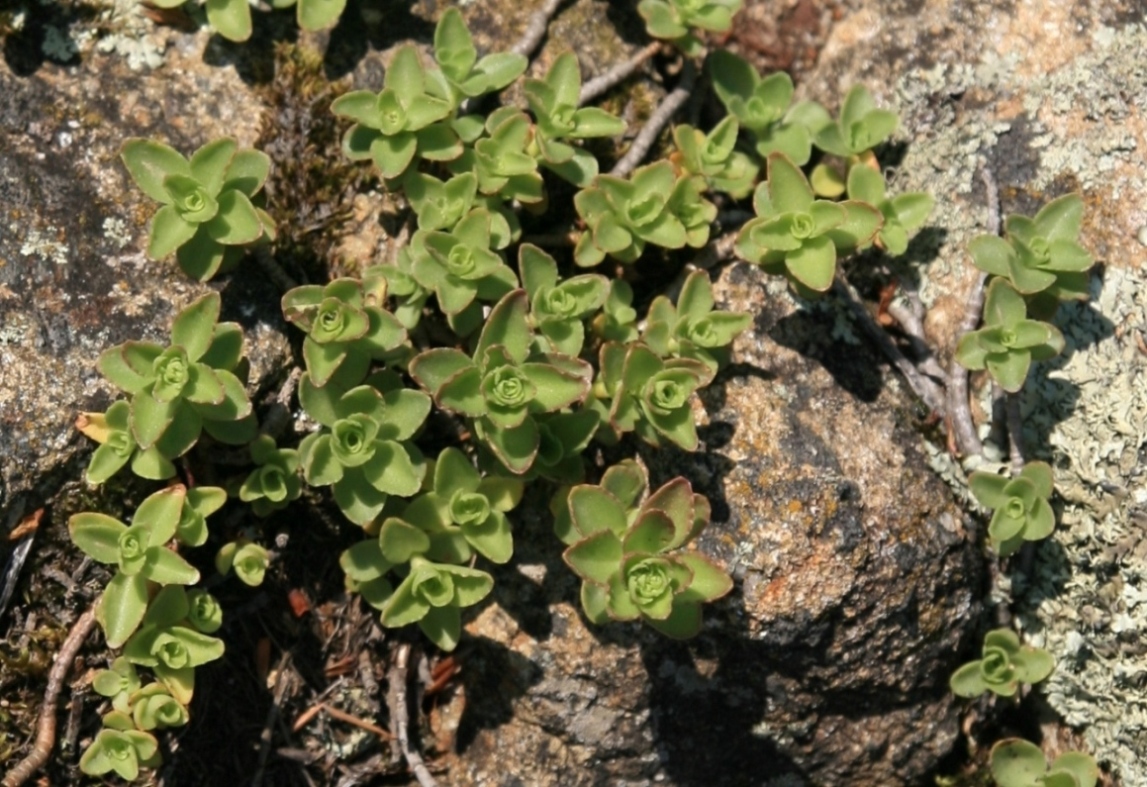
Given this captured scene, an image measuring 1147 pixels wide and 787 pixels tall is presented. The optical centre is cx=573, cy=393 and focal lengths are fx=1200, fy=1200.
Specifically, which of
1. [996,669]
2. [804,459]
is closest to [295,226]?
[804,459]

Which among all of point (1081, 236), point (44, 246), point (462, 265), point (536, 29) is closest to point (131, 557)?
point (44, 246)

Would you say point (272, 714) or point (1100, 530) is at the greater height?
point (1100, 530)

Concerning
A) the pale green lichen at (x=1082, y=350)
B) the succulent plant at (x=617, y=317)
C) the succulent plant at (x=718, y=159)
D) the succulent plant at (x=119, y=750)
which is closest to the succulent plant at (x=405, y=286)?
the succulent plant at (x=617, y=317)

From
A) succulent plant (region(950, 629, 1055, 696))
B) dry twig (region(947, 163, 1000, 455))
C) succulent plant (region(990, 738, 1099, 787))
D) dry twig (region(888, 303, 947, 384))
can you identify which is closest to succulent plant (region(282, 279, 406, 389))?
dry twig (region(888, 303, 947, 384))

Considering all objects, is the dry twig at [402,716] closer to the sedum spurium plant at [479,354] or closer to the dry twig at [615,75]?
the sedum spurium plant at [479,354]

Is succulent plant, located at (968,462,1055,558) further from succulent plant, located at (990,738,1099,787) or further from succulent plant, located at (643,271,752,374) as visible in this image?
succulent plant, located at (643,271,752,374)

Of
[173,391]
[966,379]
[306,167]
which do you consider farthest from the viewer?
[966,379]

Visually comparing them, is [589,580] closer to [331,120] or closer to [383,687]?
[383,687]

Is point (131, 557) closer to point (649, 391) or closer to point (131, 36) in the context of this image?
point (649, 391)
